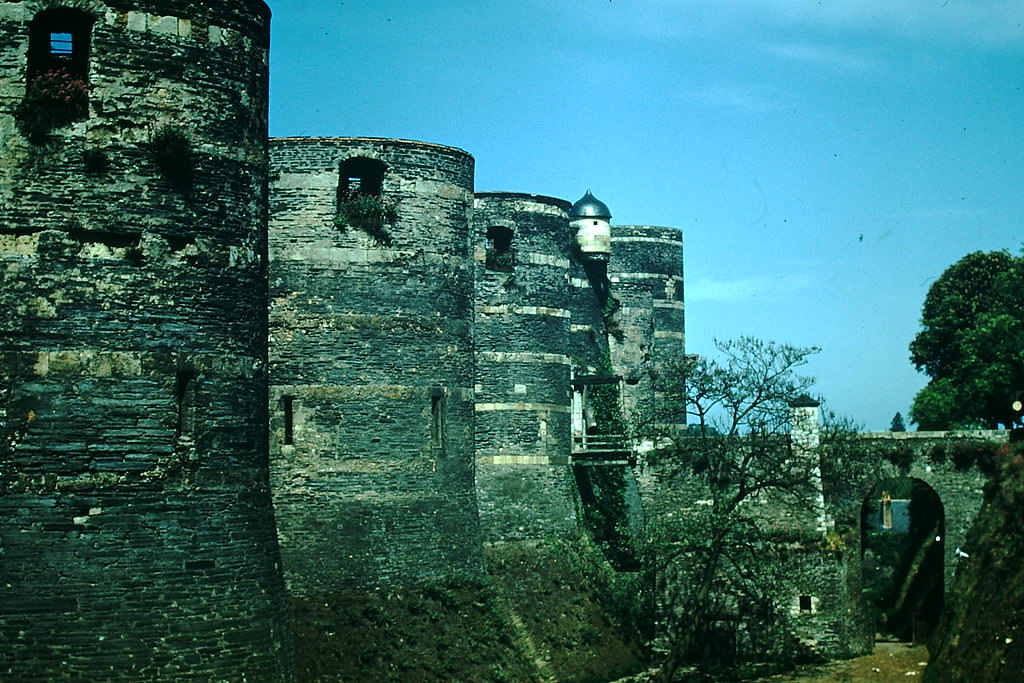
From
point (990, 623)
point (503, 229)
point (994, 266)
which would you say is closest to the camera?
point (990, 623)

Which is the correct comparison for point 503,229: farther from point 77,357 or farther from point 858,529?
point 77,357

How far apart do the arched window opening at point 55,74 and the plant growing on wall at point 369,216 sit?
11627mm

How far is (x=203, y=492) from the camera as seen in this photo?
64.6 feet

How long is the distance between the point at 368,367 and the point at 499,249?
40.2ft

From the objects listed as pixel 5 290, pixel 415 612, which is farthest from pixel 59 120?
pixel 415 612

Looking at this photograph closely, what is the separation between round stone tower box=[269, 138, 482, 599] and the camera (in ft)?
99.5

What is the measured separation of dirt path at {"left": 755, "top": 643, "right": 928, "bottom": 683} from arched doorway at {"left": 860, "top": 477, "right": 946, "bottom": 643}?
1942 millimetres

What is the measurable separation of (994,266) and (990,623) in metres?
36.0

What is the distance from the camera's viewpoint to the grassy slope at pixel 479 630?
2884cm

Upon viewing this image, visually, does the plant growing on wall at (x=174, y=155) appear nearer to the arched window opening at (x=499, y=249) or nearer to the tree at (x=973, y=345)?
the arched window opening at (x=499, y=249)

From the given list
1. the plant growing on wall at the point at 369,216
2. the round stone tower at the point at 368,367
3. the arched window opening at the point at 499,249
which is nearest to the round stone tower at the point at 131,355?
the round stone tower at the point at 368,367

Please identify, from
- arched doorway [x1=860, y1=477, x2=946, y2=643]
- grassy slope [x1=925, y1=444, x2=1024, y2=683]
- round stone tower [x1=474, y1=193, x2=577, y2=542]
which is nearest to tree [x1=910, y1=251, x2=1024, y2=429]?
arched doorway [x1=860, y1=477, x2=946, y2=643]

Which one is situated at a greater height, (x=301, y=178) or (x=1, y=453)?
(x=301, y=178)

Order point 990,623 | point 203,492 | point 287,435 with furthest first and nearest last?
point 990,623
point 287,435
point 203,492
